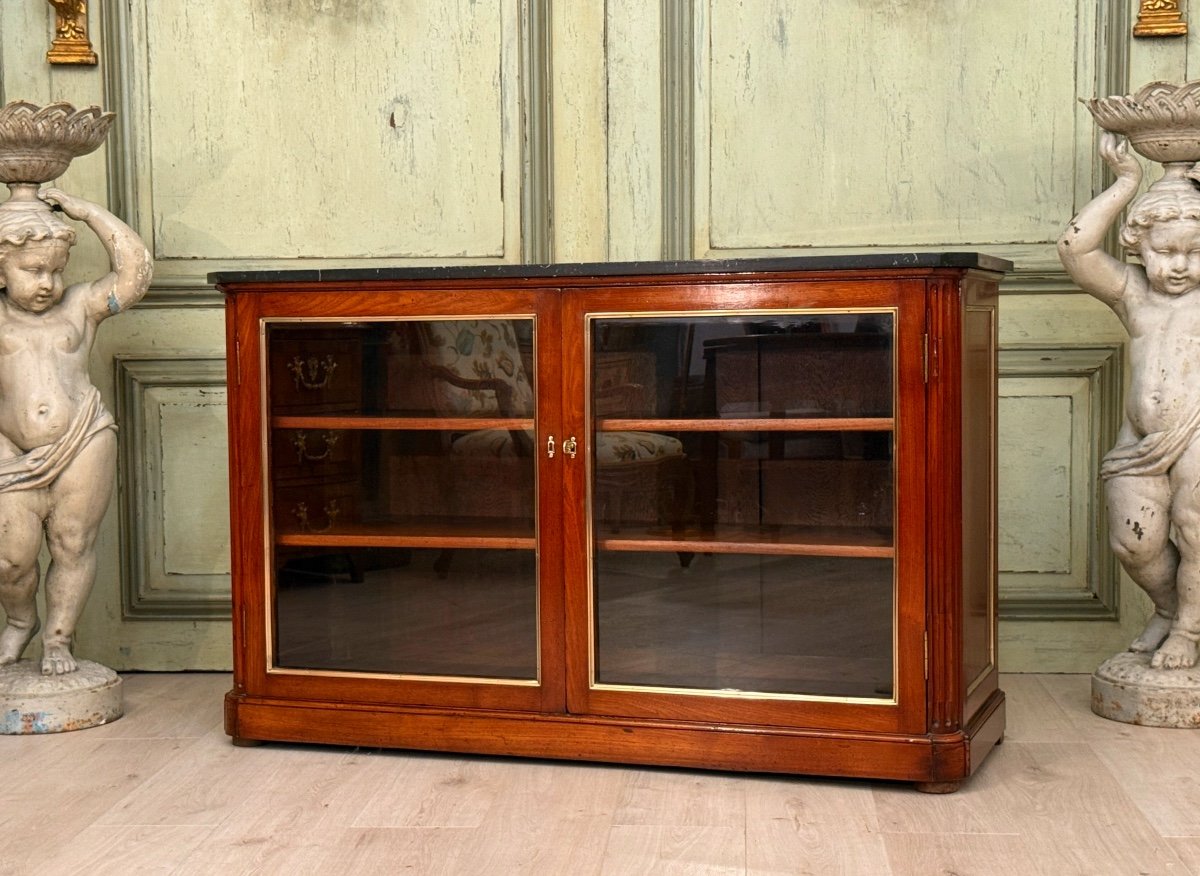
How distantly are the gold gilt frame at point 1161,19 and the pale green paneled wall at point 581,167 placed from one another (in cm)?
4

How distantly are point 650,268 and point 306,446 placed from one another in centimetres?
79

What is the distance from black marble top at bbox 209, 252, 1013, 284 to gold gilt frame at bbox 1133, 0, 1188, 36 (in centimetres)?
A: 89

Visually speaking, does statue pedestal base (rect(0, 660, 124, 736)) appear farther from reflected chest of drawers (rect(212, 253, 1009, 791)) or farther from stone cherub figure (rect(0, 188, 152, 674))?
reflected chest of drawers (rect(212, 253, 1009, 791))

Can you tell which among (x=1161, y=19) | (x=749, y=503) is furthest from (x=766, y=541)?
(x=1161, y=19)

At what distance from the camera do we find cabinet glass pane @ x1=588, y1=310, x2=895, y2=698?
8.96ft

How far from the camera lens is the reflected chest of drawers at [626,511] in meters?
2.70

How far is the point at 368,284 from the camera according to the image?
2938 mm

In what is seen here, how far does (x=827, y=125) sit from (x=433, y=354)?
1.24 m

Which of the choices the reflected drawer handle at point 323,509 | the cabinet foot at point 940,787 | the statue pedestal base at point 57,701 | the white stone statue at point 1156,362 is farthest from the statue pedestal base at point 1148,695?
the statue pedestal base at point 57,701

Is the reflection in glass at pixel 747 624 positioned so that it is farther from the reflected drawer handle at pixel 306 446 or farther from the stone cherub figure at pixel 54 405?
the stone cherub figure at pixel 54 405

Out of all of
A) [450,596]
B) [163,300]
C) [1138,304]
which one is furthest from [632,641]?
[163,300]

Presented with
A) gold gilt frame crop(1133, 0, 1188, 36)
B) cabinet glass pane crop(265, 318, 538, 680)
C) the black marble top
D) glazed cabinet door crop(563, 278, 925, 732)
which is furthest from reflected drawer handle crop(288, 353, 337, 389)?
gold gilt frame crop(1133, 0, 1188, 36)

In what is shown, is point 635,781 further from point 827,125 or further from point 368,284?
point 827,125

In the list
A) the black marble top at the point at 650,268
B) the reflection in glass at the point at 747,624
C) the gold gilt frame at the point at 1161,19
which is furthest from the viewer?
the gold gilt frame at the point at 1161,19
